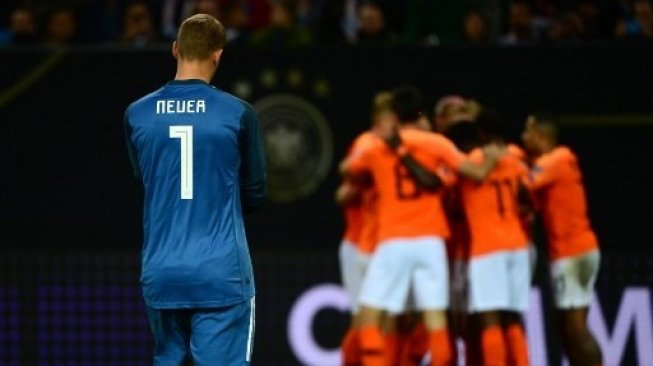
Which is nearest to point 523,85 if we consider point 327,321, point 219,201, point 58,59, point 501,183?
point 501,183

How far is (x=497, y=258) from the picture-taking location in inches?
376

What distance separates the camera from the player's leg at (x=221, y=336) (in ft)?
17.8

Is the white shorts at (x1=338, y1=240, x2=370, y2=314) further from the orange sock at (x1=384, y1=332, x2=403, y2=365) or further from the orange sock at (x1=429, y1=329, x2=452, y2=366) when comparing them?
the orange sock at (x1=429, y1=329, x2=452, y2=366)

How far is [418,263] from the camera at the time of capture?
9547 millimetres

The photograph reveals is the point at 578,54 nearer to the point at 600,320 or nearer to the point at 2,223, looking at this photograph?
the point at 600,320

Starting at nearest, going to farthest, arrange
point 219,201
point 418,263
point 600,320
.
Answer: point 219,201
point 418,263
point 600,320

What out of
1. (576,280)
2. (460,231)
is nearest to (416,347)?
(460,231)

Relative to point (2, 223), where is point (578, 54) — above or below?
above

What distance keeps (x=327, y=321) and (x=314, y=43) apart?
82.6 inches

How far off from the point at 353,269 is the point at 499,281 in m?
1.40

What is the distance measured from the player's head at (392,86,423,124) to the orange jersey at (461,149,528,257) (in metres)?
0.46

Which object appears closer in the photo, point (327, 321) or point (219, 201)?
point (219, 201)

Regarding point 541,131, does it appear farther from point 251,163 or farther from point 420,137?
point 251,163

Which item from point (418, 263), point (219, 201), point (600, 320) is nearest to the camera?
point (219, 201)
